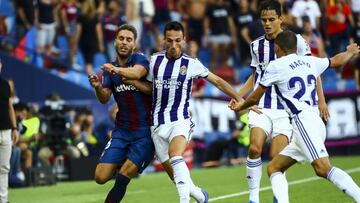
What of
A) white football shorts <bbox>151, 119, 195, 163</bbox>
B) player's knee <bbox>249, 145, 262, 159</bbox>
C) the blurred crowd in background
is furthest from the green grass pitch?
white football shorts <bbox>151, 119, 195, 163</bbox>

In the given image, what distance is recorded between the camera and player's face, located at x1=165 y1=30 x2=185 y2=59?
1206cm

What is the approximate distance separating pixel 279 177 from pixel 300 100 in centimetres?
88

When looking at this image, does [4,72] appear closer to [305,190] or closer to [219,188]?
[219,188]

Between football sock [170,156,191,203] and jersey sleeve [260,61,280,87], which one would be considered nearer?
jersey sleeve [260,61,280,87]

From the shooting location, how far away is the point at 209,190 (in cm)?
1694

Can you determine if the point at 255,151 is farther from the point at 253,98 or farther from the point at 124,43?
the point at 124,43

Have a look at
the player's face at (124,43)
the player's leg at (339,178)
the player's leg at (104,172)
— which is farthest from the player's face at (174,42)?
the player's leg at (339,178)

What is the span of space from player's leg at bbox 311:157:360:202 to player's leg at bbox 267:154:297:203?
488mm

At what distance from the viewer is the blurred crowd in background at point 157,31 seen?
24188 millimetres

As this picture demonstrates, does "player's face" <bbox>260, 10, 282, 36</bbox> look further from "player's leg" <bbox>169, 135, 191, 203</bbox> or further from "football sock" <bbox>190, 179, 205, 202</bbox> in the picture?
"football sock" <bbox>190, 179, 205, 202</bbox>

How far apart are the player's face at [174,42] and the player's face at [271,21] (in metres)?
1.06

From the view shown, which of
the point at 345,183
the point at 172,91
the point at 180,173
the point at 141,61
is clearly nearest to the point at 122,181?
the point at 180,173

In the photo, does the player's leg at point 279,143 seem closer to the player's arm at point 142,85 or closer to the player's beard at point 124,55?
the player's arm at point 142,85

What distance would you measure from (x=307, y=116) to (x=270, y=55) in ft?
5.49
